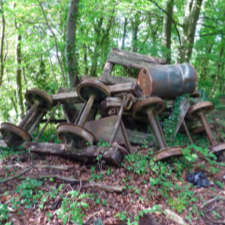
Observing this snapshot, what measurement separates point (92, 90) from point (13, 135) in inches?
82.3

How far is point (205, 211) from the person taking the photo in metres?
3.36

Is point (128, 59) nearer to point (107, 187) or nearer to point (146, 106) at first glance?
point (146, 106)

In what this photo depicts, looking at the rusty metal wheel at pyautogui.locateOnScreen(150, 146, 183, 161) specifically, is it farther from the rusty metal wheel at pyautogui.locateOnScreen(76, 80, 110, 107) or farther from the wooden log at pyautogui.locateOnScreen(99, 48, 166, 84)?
the wooden log at pyautogui.locateOnScreen(99, 48, 166, 84)

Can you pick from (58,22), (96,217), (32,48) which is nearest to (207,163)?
(96,217)

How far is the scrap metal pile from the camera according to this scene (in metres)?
4.18

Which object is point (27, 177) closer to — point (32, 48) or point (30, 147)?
point (30, 147)

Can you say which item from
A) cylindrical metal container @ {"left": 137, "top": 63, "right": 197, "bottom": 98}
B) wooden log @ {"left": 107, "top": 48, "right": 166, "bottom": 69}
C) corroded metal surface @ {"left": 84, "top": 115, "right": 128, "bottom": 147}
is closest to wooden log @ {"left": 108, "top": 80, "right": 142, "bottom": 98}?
cylindrical metal container @ {"left": 137, "top": 63, "right": 197, "bottom": 98}

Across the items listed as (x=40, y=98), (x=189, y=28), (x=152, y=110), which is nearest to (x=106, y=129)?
(x=152, y=110)

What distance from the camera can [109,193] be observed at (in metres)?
3.48

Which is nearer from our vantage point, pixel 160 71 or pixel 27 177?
pixel 27 177

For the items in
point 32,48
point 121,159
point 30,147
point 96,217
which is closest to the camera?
point 96,217

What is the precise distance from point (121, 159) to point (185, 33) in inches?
303

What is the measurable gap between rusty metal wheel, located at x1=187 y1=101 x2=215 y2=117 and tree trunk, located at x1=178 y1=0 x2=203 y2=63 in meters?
4.30

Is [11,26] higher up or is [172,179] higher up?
[11,26]
